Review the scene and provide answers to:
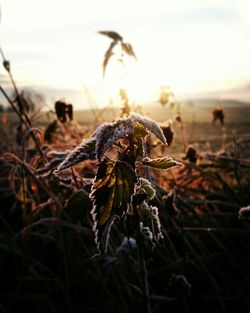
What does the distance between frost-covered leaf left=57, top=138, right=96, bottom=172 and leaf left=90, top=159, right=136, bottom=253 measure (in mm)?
35

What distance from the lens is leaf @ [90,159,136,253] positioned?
0.98 meters

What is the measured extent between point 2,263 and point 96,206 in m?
1.53

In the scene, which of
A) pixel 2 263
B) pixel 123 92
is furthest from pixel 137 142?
pixel 2 263

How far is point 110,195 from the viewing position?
1.00 metres

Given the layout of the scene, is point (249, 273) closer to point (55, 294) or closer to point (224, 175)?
point (55, 294)

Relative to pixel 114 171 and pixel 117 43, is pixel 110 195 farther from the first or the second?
pixel 117 43

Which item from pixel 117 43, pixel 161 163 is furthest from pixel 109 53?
pixel 161 163

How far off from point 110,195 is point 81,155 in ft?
0.35

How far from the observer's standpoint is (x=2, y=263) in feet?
7.77

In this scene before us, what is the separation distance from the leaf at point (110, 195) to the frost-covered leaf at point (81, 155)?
35 millimetres

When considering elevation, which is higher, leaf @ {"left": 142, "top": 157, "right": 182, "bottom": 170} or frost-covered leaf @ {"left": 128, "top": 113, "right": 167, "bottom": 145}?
frost-covered leaf @ {"left": 128, "top": 113, "right": 167, "bottom": 145}

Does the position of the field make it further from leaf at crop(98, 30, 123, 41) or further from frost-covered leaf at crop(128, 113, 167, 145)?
leaf at crop(98, 30, 123, 41)

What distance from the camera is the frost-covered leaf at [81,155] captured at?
1010mm

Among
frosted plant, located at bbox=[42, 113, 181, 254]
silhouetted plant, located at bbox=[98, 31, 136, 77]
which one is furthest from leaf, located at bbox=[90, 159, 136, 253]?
silhouetted plant, located at bbox=[98, 31, 136, 77]
